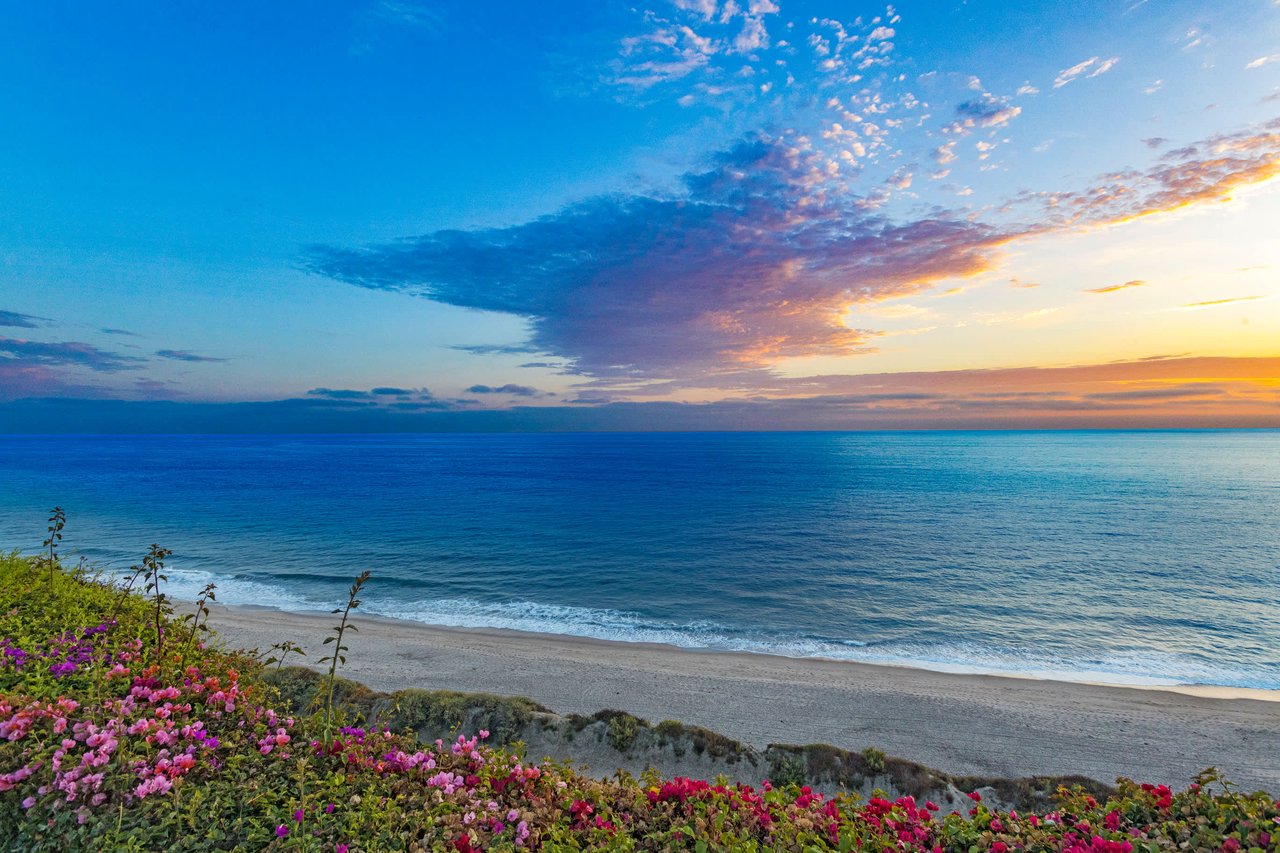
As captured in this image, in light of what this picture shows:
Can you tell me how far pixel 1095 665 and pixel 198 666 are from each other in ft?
97.8

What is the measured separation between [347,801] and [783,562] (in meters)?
36.3

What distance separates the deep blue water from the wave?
0.47 ft

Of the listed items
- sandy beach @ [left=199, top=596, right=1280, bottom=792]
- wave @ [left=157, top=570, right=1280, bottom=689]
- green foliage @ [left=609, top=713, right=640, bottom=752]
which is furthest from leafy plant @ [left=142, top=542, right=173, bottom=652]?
wave @ [left=157, top=570, right=1280, bottom=689]

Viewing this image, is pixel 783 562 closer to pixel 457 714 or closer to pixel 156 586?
pixel 457 714

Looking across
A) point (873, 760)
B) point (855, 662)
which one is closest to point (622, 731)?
point (873, 760)

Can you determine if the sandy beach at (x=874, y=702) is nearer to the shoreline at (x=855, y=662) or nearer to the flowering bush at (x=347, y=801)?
the shoreline at (x=855, y=662)

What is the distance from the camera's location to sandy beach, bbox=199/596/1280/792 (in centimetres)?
1505

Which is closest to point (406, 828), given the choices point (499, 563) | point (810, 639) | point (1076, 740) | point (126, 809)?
point (126, 809)

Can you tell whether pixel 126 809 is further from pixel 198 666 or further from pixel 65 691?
pixel 198 666

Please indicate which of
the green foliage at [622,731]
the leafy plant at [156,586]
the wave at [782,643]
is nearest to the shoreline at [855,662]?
the wave at [782,643]

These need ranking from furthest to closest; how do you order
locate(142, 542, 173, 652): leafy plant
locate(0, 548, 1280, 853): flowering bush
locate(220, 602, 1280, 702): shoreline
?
locate(220, 602, 1280, 702): shoreline, locate(142, 542, 173, 652): leafy plant, locate(0, 548, 1280, 853): flowering bush

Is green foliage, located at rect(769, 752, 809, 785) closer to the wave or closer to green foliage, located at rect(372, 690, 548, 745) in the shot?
green foliage, located at rect(372, 690, 548, 745)

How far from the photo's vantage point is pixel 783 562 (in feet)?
127

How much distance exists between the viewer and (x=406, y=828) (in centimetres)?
539
